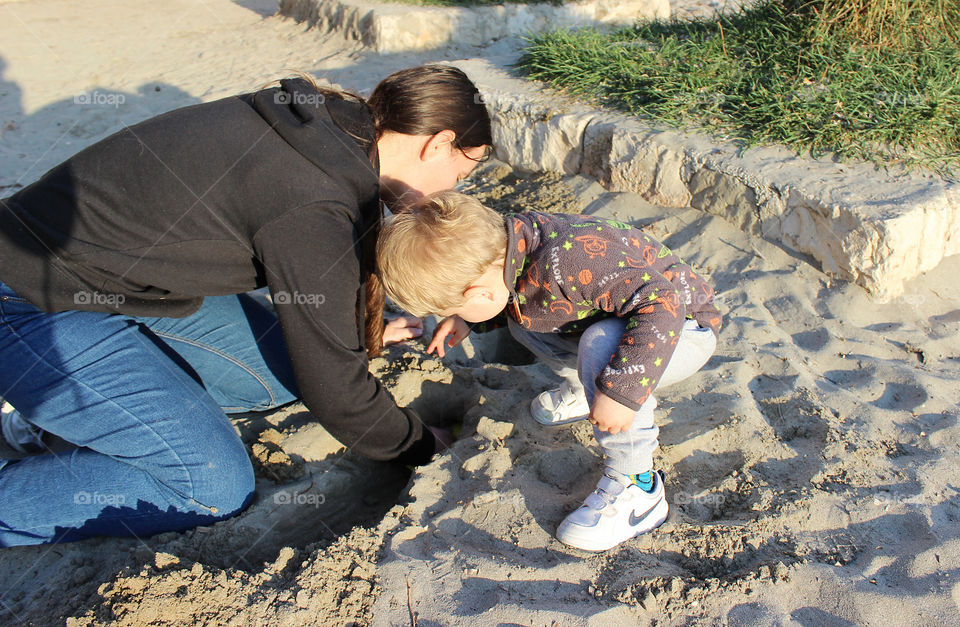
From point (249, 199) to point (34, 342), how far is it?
781 millimetres

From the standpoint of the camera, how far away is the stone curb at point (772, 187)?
9.21 feet

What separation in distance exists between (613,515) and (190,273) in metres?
1.33

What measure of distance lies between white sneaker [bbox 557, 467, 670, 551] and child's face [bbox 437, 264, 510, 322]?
58 cm

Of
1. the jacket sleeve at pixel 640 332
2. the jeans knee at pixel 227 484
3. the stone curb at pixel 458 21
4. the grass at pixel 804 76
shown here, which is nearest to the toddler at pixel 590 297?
the jacket sleeve at pixel 640 332

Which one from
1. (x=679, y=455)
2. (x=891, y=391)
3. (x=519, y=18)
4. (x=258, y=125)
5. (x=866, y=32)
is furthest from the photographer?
(x=519, y=18)

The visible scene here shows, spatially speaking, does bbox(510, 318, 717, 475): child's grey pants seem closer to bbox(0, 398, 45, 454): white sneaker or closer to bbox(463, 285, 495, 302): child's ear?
bbox(463, 285, 495, 302): child's ear

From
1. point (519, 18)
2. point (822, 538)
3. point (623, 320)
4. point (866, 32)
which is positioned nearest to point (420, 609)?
point (623, 320)

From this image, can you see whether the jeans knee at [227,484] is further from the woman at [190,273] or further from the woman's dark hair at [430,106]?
the woman's dark hair at [430,106]

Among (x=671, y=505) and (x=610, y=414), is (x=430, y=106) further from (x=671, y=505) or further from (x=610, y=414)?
(x=671, y=505)

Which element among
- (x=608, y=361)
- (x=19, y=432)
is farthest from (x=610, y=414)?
(x=19, y=432)

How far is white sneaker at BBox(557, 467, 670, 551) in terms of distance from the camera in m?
1.89

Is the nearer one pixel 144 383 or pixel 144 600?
pixel 144 600

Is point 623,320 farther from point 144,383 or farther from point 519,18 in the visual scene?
point 519,18

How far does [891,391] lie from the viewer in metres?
2.41
